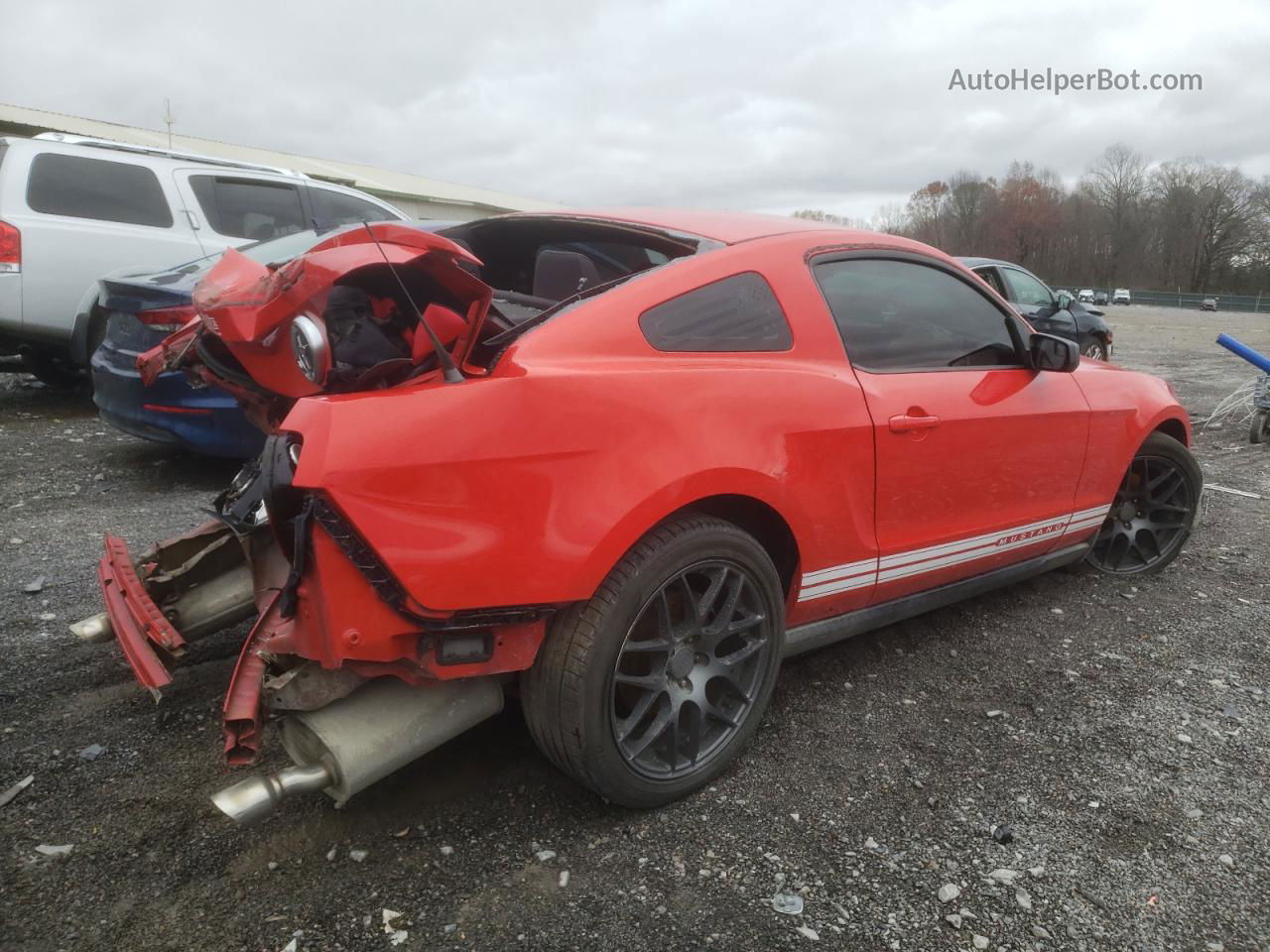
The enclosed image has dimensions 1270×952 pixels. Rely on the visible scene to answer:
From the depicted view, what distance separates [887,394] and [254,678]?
191 cm

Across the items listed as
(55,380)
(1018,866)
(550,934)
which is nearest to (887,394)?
(1018,866)

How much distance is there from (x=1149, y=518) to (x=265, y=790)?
398 cm

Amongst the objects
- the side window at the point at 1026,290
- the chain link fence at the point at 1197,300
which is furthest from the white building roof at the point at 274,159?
the chain link fence at the point at 1197,300

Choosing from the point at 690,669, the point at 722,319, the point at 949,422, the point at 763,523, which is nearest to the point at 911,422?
the point at 949,422

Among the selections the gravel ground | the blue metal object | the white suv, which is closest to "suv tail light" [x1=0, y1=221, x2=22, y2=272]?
the white suv

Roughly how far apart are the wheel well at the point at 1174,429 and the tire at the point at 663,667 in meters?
2.66

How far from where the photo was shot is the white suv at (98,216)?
6242mm

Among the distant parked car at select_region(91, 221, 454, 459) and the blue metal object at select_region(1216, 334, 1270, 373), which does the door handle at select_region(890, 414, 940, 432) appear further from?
the blue metal object at select_region(1216, 334, 1270, 373)

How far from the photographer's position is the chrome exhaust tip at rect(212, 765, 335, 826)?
1.74m

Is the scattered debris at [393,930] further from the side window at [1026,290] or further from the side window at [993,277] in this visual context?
the side window at [1026,290]

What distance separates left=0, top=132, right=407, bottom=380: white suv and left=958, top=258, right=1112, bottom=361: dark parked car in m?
7.09

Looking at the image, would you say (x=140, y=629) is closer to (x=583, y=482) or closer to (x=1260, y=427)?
(x=583, y=482)

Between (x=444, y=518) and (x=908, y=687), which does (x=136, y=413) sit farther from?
(x=908, y=687)

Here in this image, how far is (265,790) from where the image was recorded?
1779 mm
